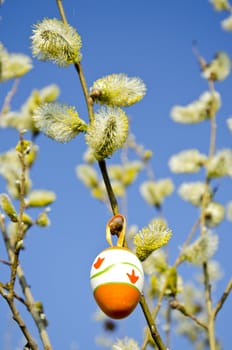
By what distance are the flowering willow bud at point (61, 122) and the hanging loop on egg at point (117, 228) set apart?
155 millimetres

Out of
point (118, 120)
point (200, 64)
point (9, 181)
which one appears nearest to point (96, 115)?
point (118, 120)

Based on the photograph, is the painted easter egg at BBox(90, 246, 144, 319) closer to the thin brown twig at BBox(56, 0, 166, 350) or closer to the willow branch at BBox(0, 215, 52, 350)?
the thin brown twig at BBox(56, 0, 166, 350)

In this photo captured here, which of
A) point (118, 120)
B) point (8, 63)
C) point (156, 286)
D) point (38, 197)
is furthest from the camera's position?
point (8, 63)

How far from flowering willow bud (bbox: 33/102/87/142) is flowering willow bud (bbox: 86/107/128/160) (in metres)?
0.04

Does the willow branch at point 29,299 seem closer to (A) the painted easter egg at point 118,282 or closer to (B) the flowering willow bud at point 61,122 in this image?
(A) the painted easter egg at point 118,282

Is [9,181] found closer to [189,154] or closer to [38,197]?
[38,197]

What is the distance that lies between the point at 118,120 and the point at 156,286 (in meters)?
0.75

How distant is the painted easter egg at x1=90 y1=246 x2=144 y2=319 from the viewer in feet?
1.89

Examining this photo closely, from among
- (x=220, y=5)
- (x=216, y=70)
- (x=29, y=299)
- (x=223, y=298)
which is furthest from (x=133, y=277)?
(x=220, y=5)

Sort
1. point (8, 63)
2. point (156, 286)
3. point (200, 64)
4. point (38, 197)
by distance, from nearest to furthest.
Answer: point (38, 197)
point (156, 286)
point (8, 63)
point (200, 64)

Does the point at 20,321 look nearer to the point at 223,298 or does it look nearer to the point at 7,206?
the point at 7,206

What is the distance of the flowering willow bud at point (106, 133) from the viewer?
64cm

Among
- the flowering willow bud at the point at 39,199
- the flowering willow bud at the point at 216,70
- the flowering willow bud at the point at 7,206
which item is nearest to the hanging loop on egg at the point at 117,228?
the flowering willow bud at the point at 7,206

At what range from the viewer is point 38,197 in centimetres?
117
